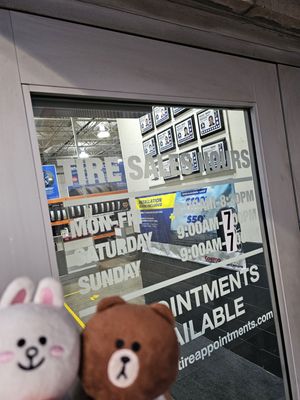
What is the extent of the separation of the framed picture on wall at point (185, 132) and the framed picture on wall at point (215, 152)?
66 mm

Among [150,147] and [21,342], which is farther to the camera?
[150,147]

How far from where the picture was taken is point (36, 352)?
39cm

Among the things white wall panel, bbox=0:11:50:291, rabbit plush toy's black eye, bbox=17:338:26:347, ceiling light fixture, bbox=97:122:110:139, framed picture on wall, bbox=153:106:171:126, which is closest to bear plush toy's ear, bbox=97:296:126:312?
rabbit plush toy's black eye, bbox=17:338:26:347

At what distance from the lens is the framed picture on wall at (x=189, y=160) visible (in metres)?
1.10

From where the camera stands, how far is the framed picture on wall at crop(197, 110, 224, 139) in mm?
1150

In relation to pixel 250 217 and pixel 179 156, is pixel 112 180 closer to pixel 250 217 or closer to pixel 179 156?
pixel 179 156

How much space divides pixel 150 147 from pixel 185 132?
0.16m

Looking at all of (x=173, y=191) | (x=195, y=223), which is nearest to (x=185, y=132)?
(x=173, y=191)

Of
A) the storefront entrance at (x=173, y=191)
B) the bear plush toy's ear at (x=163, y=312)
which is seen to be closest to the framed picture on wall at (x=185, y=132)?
the storefront entrance at (x=173, y=191)

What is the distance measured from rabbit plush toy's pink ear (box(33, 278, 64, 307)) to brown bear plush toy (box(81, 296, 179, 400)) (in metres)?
0.06

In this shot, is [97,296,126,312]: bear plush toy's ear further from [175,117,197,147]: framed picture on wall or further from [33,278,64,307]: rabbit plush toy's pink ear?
[175,117,197,147]: framed picture on wall

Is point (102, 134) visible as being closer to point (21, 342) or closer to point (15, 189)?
point (15, 189)

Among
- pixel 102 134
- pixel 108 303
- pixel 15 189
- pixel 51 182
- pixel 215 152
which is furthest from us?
pixel 215 152

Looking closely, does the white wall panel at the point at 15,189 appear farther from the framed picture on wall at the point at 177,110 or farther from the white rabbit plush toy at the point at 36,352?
the framed picture on wall at the point at 177,110
